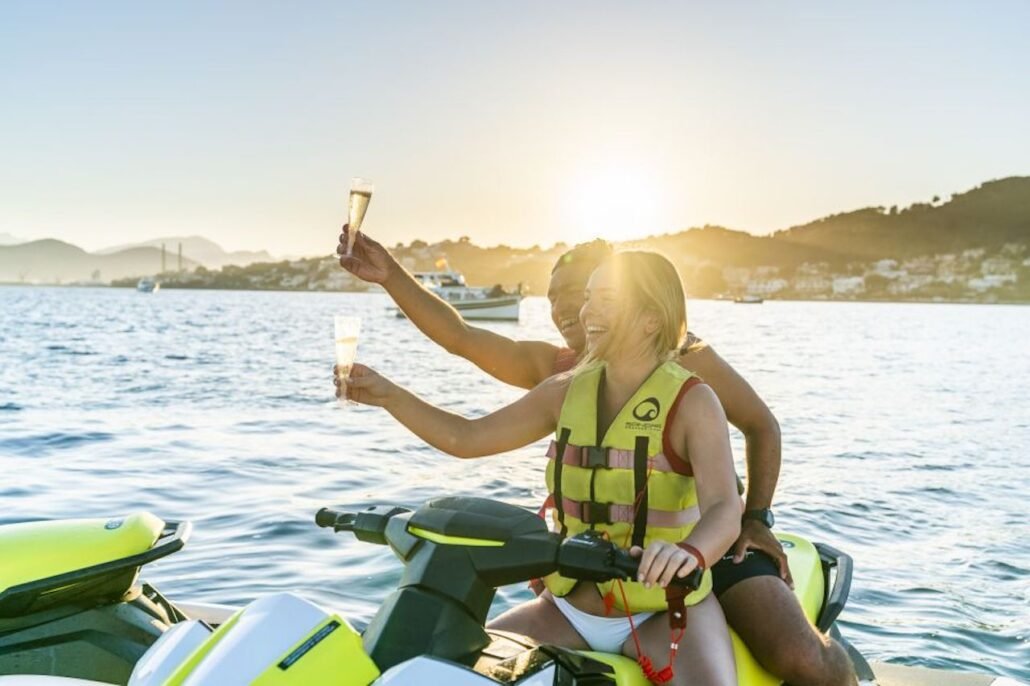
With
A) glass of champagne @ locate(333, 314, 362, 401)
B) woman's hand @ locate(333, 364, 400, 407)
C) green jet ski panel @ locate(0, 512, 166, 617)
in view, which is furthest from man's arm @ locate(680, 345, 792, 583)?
green jet ski panel @ locate(0, 512, 166, 617)

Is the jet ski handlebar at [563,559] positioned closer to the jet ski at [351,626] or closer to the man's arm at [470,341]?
the jet ski at [351,626]

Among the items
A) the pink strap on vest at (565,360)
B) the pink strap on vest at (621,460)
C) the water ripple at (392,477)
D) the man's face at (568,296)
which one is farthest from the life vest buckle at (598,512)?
the pink strap on vest at (565,360)

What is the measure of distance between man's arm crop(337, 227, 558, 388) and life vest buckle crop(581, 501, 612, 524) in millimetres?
1336

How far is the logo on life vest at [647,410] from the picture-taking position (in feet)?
8.76

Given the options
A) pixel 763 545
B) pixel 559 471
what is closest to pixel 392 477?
pixel 763 545

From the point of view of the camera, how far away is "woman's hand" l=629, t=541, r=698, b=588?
81.8 inches

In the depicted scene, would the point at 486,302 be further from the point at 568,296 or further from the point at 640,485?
the point at 640,485

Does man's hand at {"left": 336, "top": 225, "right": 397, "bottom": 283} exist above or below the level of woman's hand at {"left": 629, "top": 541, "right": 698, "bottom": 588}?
above

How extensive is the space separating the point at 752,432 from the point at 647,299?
1081mm

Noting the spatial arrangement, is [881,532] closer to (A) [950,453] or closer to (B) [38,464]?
(A) [950,453]

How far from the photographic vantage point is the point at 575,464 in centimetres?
276

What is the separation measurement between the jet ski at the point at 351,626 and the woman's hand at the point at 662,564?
29 millimetres

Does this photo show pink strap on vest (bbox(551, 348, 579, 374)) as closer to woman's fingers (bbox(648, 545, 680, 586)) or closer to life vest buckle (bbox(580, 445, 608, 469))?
life vest buckle (bbox(580, 445, 608, 469))

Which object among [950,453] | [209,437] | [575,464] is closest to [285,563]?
[575,464]
